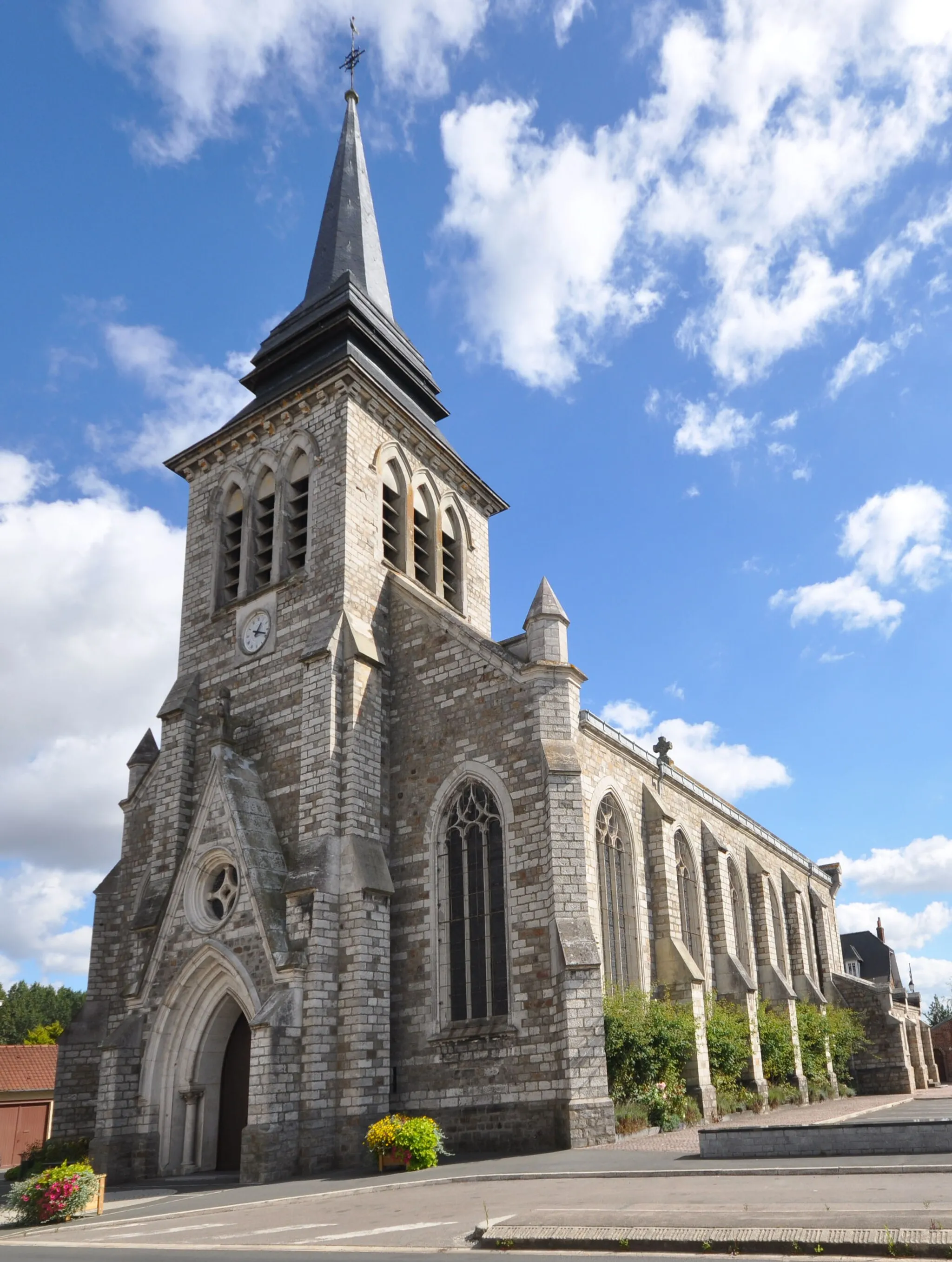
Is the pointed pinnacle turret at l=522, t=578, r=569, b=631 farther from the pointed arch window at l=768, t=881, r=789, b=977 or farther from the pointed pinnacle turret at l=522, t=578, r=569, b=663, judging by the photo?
the pointed arch window at l=768, t=881, r=789, b=977

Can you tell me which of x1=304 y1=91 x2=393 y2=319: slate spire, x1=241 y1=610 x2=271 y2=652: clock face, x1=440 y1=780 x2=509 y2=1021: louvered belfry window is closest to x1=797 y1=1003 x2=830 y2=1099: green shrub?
x1=440 y1=780 x2=509 y2=1021: louvered belfry window

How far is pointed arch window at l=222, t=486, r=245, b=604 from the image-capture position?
25500 millimetres

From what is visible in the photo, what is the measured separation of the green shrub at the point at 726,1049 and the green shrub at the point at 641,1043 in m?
2.00

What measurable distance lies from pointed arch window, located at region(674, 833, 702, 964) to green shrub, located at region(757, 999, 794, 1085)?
8.18 feet

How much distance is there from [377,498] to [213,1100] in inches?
523

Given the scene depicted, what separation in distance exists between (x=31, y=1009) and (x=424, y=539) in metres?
66.5

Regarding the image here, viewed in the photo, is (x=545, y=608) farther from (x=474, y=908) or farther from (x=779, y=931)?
(x=779, y=931)

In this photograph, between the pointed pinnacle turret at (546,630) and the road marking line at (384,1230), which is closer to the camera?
the road marking line at (384,1230)

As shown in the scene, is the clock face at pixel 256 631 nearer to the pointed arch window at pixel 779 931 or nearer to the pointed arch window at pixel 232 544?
the pointed arch window at pixel 232 544

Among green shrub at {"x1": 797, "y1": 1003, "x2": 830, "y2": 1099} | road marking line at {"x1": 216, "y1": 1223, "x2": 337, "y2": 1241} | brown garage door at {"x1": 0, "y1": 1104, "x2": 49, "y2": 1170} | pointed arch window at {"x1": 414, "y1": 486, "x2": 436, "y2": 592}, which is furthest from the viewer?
brown garage door at {"x1": 0, "y1": 1104, "x2": 49, "y2": 1170}

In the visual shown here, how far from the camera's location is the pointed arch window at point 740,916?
96.8 feet

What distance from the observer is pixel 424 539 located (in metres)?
26.3

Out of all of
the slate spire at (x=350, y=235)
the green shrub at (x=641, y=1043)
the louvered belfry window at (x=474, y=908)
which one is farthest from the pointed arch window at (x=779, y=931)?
the slate spire at (x=350, y=235)

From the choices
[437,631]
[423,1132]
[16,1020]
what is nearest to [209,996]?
[423,1132]
